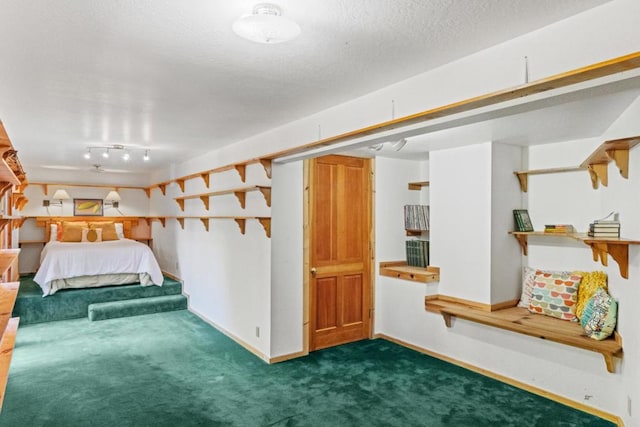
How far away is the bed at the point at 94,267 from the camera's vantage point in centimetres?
559

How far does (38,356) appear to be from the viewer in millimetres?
3982

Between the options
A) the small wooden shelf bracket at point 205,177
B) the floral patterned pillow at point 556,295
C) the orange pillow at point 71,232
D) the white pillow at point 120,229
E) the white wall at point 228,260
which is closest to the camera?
the floral patterned pillow at point 556,295

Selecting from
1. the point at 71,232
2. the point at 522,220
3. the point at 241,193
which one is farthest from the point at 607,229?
the point at 71,232

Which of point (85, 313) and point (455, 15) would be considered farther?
point (85, 313)

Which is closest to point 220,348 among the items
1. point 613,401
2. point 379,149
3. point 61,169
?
Answer: point 379,149

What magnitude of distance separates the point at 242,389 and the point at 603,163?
3.28 m

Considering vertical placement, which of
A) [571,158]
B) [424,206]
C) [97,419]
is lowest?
[97,419]

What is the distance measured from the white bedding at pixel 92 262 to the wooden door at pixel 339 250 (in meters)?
3.12

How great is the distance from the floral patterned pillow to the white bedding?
508 centimetres

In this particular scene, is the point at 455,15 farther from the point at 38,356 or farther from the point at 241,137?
the point at 38,356

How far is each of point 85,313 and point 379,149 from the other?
4.51 m

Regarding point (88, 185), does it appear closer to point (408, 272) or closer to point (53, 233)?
point (53, 233)

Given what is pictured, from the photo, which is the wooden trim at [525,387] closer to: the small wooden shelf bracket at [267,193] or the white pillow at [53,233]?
the small wooden shelf bracket at [267,193]

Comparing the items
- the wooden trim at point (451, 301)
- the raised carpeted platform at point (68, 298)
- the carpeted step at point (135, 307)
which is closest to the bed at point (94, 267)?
the raised carpeted platform at point (68, 298)
